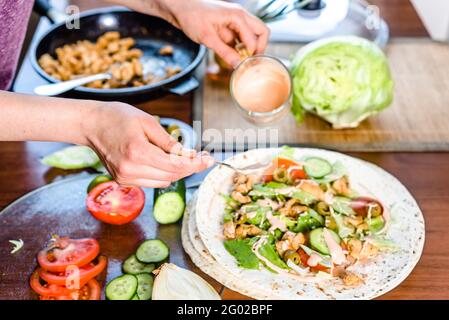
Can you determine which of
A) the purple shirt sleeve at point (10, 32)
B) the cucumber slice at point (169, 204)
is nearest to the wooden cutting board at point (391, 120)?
the cucumber slice at point (169, 204)

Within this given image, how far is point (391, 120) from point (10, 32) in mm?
1277

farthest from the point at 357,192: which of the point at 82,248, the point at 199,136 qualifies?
the point at 82,248

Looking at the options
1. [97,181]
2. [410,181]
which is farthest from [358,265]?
[97,181]

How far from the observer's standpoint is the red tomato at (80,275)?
1470 millimetres

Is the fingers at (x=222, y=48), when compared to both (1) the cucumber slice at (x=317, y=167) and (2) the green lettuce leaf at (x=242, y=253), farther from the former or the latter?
(2) the green lettuce leaf at (x=242, y=253)

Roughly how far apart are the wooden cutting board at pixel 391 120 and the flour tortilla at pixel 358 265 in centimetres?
19

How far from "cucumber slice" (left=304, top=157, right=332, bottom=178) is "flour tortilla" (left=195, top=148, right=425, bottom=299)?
0.04m

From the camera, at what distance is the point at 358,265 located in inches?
58.5

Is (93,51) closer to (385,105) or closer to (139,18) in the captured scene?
(139,18)

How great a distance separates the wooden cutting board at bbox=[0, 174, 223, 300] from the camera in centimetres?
153

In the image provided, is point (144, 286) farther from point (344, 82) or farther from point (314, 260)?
point (344, 82)

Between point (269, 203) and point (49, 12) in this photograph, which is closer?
point (269, 203)

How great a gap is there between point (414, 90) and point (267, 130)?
0.60 metres

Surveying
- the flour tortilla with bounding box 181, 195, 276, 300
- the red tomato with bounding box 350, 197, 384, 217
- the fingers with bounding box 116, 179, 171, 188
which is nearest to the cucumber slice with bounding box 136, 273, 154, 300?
the flour tortilla with bounding box 181, 195, 276, 300
